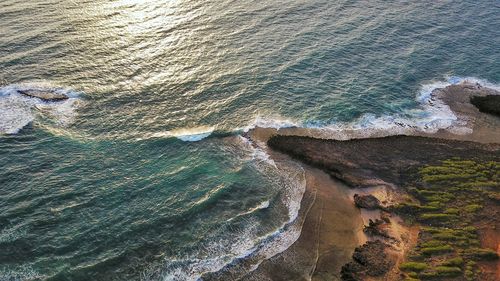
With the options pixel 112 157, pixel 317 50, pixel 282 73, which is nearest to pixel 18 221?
pixel 112 157

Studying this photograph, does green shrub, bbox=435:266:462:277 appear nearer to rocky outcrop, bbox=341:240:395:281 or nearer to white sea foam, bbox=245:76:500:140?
rocky outcrop, bbox=341:240:395:281

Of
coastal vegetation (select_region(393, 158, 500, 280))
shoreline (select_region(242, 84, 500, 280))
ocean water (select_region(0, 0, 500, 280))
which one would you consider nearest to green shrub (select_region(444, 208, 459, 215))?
coastal vegetation (select_region(393, 158, 500, 280))

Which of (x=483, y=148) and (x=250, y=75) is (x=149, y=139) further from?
(x=483, y=148)

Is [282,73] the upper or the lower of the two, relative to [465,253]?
upper

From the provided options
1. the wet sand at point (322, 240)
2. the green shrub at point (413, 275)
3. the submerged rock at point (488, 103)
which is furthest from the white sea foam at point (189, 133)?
the submerged rock at point (488, 103)

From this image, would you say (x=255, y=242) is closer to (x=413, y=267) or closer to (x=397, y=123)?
(x=413, y=267)

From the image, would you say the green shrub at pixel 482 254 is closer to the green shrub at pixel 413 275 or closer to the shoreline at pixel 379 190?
the shoreline at pixel 379 190

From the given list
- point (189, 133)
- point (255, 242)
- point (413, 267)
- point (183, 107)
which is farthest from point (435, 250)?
point (183, 107)
